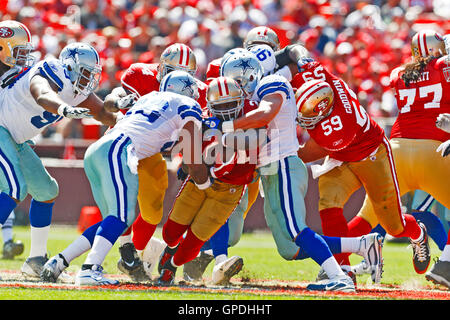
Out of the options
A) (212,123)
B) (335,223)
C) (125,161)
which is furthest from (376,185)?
(125,161)

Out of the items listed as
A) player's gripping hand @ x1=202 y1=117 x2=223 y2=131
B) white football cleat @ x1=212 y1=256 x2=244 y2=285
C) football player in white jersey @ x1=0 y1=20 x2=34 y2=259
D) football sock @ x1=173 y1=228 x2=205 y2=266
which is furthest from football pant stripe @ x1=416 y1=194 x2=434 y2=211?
football player in white jersey @ x1=0 y1=20 x2=34 y2=259

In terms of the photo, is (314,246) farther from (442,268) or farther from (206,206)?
(442,268)

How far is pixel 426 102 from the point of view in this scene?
6547 mm

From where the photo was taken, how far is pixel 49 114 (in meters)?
6.30

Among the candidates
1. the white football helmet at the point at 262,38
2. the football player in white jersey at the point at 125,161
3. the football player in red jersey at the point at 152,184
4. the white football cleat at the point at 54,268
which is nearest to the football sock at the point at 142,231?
the football player in red jersey at the point at 152,184

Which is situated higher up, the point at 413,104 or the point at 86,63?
the point at 86,63

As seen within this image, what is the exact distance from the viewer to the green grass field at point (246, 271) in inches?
193

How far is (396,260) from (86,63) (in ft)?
15.1

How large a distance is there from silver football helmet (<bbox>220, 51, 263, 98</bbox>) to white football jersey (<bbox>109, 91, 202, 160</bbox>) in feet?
1.36

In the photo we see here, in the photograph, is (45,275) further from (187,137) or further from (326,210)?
(326,210)

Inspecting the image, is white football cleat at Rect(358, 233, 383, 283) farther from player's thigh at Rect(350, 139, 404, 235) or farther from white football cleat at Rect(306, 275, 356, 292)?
Result: white football cleat at Rect(306, 275, 356, 292)

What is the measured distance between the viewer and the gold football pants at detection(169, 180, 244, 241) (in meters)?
5.83

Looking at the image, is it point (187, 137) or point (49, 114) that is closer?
point (187, 137)
